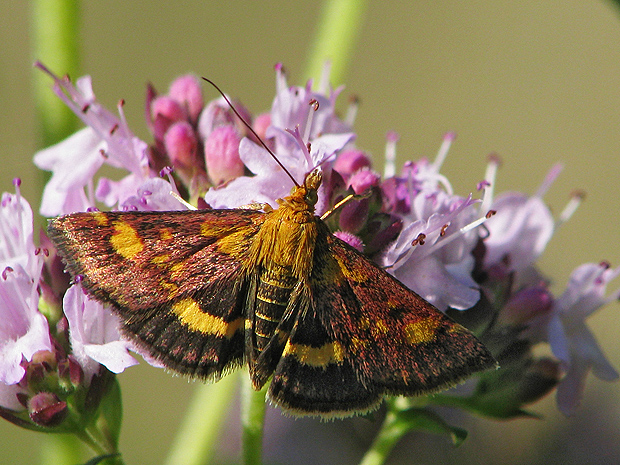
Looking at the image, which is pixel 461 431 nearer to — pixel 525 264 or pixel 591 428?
pixel 525 264

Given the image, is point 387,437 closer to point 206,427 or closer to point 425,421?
point 425,421

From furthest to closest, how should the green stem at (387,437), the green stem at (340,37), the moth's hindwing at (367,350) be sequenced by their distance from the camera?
the green stem at (340,37) → the green stem at (387,437) → the moth's hindwing at (367,350)

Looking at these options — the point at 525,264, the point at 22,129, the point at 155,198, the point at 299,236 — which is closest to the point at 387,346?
the point at 299,236

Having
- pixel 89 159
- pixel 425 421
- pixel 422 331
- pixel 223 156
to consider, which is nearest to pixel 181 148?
pixel 223 156

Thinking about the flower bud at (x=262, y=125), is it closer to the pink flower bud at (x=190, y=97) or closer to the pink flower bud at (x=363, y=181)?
the pink flower bud at (x=190, y=97)

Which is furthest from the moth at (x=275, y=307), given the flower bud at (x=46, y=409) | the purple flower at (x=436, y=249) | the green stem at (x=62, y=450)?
the green stem at (x=62, y=450)

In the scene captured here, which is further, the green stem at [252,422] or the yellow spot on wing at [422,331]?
the green stem at [252,422]
